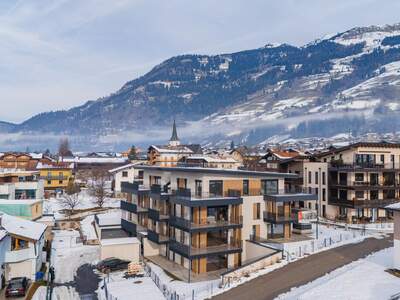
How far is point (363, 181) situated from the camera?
6162 centimetres

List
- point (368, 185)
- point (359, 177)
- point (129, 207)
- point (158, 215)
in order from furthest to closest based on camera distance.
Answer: point (359, 177) < point (368, 185) < point (129, 207) < point (158, 215)

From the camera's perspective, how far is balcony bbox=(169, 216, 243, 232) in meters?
37.5

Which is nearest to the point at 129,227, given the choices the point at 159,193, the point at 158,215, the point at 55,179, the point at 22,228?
the point at 158,215

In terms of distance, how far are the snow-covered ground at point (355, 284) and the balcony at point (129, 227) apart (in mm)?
24500

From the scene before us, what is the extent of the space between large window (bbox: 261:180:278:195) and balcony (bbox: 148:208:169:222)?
11.0m

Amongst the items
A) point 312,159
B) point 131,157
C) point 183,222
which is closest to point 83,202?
point 312,159

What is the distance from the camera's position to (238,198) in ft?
134

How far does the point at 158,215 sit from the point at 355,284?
22.5 m

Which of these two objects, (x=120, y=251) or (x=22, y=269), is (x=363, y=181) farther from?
(x=22, y=269)

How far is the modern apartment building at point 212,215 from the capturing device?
38.3 meters

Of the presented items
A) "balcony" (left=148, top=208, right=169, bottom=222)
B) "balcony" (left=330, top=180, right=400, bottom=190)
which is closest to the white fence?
"balcony" (left=148, top=208, right=169, bottom=222)

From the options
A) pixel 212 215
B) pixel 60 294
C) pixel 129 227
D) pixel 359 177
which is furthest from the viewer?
pixel 359 177

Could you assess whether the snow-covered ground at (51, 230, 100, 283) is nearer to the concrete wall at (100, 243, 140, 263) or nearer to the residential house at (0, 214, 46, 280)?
Answer: the concrete wall at (100, 243, 140, 263)

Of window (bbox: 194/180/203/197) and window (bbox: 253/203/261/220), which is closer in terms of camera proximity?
window (bbox: 194/180/203/197)
